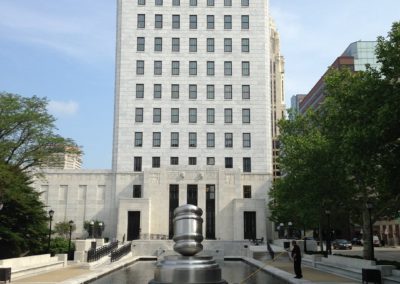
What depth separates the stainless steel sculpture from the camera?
11562 millimetres

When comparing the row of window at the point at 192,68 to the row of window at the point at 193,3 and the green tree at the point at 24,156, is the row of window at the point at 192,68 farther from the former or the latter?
the green tree at the point at 24,156

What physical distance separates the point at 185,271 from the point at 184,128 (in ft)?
183

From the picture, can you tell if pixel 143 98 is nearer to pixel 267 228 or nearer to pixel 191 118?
pixel 191 118

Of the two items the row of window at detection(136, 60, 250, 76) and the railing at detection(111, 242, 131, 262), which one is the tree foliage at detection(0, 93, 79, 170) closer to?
the railing at detection(111, 242, 131, 262)

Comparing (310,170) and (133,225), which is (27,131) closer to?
(310,170)

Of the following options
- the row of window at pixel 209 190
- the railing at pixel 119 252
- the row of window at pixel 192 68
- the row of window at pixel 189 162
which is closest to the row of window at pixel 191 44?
the row of window at pixel 192 68

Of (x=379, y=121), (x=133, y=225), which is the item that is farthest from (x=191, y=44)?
(x=379, y=121)

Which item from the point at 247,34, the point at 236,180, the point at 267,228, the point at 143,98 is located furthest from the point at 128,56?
the point at 267,228

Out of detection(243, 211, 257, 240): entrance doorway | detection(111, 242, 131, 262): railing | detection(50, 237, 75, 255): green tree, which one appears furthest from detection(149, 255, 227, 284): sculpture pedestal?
detection(243, 211, 257, 240): entrance doorway

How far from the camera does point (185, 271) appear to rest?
1156cm

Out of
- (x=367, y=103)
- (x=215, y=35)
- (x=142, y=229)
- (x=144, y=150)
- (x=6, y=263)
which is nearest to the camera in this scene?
(x=367, y=103)

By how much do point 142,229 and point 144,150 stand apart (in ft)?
38.9

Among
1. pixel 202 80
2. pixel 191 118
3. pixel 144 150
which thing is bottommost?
pixel 144 150

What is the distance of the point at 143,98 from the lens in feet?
222
